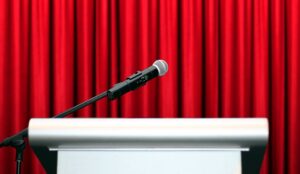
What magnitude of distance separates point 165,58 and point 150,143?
1495 millimetres

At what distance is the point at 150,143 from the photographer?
2.23ft

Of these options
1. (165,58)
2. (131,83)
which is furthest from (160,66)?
(165,58)

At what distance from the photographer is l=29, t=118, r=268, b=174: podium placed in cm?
67

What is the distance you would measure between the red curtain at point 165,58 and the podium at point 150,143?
147 centimetres

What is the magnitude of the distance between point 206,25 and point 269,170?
0.73 metres

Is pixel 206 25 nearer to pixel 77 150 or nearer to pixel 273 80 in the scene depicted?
pixel 273 80

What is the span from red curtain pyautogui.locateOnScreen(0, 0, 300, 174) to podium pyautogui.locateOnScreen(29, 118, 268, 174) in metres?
1.47

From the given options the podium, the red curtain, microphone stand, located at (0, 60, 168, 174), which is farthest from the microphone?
the red curtain

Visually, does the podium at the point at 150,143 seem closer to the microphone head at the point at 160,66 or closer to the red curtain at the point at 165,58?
the microphone head at the point at 160,66

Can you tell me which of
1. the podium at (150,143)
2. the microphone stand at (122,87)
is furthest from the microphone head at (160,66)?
the podium at (150,143)

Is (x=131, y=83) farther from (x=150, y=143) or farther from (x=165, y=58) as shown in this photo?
(x=165, y=58)

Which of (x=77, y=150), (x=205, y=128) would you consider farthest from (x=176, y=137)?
(x=77, y=150)

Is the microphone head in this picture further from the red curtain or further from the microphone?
the red curtain

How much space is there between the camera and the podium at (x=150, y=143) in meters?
0.67
